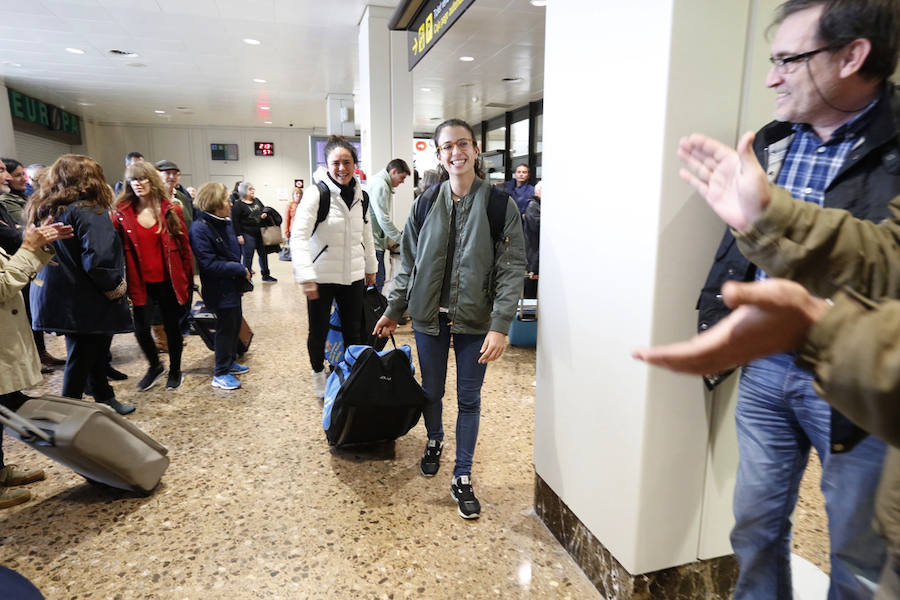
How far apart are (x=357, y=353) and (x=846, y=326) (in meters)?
2.32

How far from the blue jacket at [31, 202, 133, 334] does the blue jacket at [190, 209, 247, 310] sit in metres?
Answer: 0.66

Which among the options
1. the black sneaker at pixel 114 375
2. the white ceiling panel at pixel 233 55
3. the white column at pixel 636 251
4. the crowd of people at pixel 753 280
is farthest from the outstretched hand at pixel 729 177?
the white ceiling panel at pixel 233 55

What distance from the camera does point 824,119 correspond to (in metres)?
1.11

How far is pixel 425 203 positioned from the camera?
7.59 ft

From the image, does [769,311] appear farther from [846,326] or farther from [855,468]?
[855,468]

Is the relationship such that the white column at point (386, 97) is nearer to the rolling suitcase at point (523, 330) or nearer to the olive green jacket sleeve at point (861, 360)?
the rolling suitcase at point (523, 330)

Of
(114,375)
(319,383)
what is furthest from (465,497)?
(114,375)

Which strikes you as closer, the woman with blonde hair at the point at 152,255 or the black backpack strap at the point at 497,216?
the black backpack strap at the point at 497,216

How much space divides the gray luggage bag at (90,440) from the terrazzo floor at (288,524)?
0.52 feet

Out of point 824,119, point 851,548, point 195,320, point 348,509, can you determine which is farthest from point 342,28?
point 851,548

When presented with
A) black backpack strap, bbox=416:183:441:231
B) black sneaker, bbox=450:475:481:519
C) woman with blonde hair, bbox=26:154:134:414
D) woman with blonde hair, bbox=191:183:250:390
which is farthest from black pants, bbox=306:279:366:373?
black sneaker, bbox=450:475:481:519

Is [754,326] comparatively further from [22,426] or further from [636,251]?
[22,426]

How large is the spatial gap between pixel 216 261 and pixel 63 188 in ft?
3.17

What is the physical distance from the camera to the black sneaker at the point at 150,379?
12.2 feet
